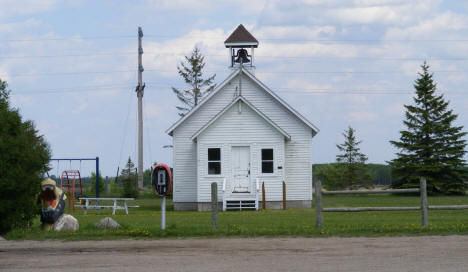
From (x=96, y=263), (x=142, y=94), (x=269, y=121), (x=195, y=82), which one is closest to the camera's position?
(x=96, y=263)

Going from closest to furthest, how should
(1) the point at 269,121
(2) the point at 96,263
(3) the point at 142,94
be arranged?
(2) the point at 96,263 → (1) the point at 269,121 → (3) the point at 142,94

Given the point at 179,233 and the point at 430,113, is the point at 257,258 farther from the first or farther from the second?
the point at 430,113

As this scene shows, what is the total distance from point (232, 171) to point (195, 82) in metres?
31.0

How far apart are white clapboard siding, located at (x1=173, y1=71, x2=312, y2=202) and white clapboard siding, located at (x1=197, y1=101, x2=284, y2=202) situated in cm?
167

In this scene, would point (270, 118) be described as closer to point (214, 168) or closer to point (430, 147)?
point (214, 168)

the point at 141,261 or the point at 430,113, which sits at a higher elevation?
the point at 430,113

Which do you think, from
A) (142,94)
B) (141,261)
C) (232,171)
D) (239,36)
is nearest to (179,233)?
(141,261)

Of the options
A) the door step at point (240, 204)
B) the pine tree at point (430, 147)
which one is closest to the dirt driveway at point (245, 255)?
the door step at point (240, 204)

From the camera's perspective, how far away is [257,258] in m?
11.2

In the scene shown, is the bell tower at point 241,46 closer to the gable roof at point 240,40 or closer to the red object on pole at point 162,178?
the gable roof at point 240,40

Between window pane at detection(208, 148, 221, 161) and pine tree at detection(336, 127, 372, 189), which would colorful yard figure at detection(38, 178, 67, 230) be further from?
pine tree at detection(336, 127, 372, 189)

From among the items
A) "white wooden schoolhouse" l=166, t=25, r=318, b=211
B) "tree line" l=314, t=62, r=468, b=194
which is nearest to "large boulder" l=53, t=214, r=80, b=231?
"white wooden schoolhouse" l=166, t=25, r=318, b=211

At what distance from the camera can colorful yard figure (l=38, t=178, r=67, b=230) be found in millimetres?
16016

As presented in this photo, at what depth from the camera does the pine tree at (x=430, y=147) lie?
4838 cm
